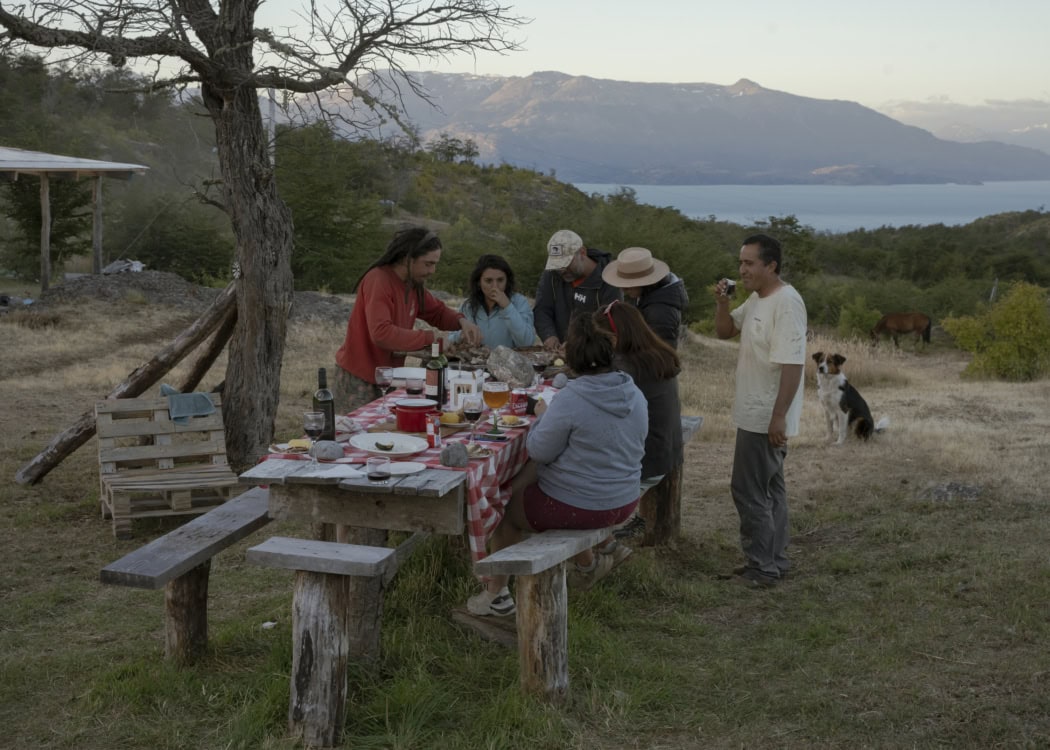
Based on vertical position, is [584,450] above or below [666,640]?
above

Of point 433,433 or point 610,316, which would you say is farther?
point 610,316

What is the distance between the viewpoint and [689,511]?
23.9 ft

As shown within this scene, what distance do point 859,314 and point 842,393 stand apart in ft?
65.7

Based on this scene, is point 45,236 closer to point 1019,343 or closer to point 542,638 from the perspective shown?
point 542,638

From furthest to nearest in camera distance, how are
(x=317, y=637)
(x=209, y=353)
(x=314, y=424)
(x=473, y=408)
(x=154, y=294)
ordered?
(x=154, y=294), (x=209, y=353), (x=473, y=408), (x=314, y=424), (x=317, y=637)

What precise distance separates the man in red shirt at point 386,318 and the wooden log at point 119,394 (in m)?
2.37

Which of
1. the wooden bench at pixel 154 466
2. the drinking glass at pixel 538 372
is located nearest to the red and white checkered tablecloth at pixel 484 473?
the drinking glass at pixel 538 372

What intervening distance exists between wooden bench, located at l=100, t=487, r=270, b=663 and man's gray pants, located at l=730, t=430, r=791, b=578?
2.53 meters

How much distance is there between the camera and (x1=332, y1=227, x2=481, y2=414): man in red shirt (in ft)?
18.8

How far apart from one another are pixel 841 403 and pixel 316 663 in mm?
7146

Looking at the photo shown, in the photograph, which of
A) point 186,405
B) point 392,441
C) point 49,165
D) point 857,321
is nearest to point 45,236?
point 49,165

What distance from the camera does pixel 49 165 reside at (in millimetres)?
17953

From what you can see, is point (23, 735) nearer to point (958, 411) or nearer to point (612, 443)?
point (612, 443)

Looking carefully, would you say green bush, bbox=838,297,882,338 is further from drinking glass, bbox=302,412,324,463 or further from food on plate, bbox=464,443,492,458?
drinking glass, bbox=302,412,324,463
